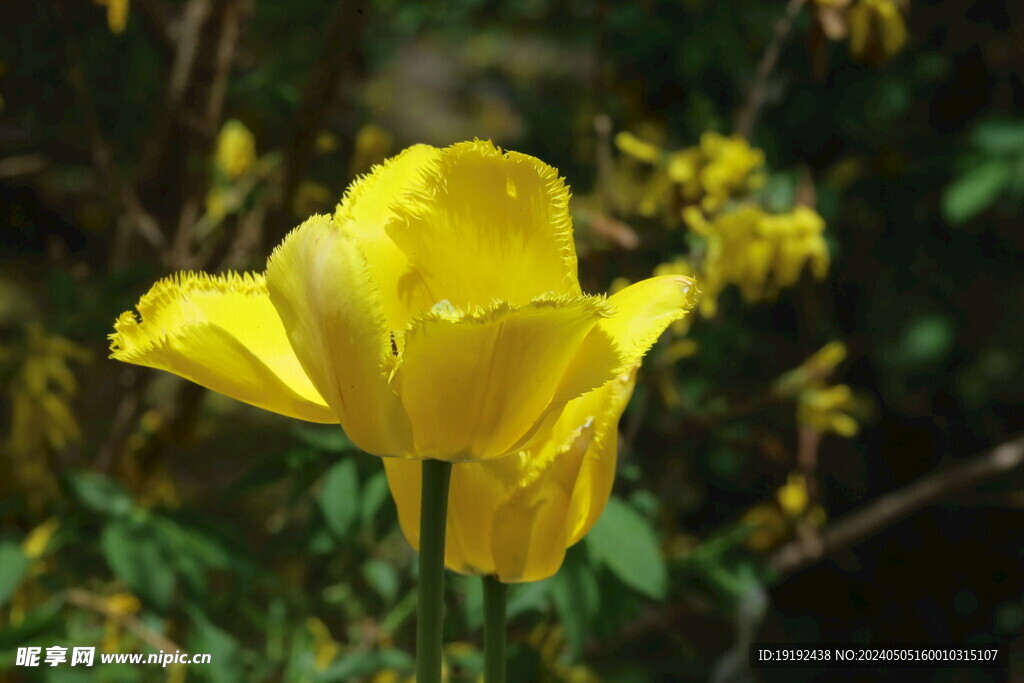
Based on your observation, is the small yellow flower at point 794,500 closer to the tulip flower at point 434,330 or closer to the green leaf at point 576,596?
the green leaf at point 576,596

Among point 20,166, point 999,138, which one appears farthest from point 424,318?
point 999,138

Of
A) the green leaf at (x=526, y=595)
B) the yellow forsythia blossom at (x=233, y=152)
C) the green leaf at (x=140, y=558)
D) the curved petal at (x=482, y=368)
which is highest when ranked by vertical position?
the yellow forsythia blossom at (x=233, y=152)

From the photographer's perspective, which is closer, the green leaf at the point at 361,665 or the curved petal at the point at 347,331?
the curved petal at the point at 347,331

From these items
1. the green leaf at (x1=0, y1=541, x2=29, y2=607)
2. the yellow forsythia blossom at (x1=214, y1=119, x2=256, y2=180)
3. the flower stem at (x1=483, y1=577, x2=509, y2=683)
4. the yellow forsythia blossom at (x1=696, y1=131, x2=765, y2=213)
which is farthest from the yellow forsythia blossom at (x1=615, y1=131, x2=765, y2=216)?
the flower stem at (x1=483, y1=577, x2=509, y2=683)

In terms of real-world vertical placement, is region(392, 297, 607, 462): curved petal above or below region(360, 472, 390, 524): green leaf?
below

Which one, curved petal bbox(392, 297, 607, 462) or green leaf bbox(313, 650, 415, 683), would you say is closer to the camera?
curved petal bbox(392, 297, 607, 462)

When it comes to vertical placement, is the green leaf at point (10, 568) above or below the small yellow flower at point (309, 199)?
below

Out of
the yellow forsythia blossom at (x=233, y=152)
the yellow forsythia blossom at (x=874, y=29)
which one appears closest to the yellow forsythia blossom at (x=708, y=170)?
the yellow forsythia blossom at (x=874, y=29)

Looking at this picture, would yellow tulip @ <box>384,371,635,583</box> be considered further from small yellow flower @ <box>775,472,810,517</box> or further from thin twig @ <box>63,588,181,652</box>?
small yellow flower @ <box>775,472,810,517</box>
